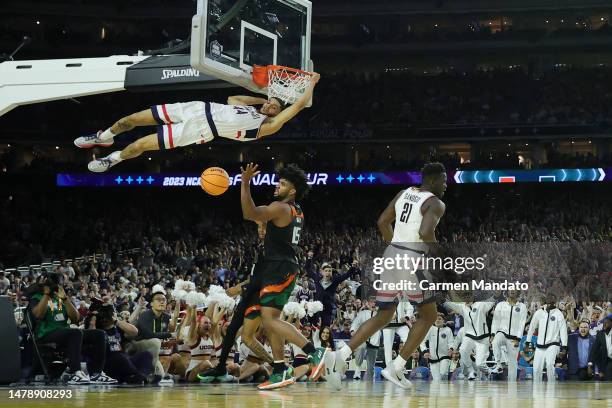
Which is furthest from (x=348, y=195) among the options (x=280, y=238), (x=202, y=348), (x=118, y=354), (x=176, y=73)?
(x=176, y=73)

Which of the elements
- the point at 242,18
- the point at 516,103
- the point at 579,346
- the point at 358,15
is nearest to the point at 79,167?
the point at 358,15

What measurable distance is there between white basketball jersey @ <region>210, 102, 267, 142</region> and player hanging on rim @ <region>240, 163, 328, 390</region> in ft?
1.83

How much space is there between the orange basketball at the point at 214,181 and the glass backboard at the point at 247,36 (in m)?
0.91

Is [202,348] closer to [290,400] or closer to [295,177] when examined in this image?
[295,177]

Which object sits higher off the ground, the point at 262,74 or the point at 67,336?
the point at 262,74

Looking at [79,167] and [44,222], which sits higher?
[79,167]

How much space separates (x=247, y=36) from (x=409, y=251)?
2.70 m

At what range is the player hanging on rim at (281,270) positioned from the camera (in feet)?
27.2

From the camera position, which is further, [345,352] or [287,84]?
[287,84]

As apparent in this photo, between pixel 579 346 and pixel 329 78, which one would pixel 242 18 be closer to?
pixel 579 346

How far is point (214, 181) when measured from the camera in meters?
8.50

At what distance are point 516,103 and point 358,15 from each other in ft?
24.2

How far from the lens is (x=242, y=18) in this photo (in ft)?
28.5

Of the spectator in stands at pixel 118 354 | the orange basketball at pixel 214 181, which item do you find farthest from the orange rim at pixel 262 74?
the spectator in stands at pixel 118 354
